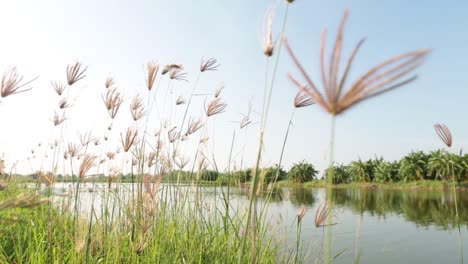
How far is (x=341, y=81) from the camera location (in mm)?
798

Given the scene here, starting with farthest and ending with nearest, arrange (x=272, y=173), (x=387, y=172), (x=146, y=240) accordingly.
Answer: (x=387, y=172), (x=272, y=173), (x=146, y=240)

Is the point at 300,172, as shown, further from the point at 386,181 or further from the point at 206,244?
the point at 206,244

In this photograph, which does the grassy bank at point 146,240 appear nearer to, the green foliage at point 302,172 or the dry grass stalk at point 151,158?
the dry grass stalk at point 151,158

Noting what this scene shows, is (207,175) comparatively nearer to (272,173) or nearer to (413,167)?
(272,173)

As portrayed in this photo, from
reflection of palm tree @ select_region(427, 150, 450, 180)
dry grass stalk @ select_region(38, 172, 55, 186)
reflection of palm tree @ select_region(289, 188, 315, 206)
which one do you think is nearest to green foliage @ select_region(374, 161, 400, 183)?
reflection of palm tree @ select_region(427, 150, 450, 180)

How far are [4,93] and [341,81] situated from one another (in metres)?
0.92

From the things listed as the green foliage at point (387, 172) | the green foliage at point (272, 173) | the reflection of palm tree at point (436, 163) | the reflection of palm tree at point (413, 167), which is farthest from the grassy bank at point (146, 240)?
the green foliage at point (387, 172)

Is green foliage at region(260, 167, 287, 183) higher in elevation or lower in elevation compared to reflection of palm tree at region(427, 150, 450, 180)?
lower

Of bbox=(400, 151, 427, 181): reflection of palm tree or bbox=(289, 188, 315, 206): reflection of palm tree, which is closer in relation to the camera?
bbox=(289, 188, 315, 206): reflection of palm tree

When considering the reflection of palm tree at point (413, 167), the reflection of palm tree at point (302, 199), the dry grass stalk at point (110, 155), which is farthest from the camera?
the reflection of palm tree at point (413, 167)

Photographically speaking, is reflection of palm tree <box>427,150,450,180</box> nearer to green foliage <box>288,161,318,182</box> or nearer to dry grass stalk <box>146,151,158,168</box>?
green foliage <box>288,161,318,182</box>

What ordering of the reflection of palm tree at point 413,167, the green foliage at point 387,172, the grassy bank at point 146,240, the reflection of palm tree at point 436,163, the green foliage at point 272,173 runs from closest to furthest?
1. the green foliage at point 272,173
2. the grassy bank at point 146,240
3. the reflection of palm tree at point 436,163
4. the reflection of palm tree at point 413,167
5. the green foliage at point 387,172

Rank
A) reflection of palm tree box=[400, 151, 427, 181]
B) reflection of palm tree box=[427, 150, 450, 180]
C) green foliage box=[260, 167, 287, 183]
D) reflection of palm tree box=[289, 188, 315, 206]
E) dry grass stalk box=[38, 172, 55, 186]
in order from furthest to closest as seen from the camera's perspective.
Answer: reflection of palm tree box=[400, 151, 427, 181] → reflection of palm tree box=[427, 150, 450, 180] → reflection of palm tree box=[289, 188, 315, 206] → dry grass stalk box=[38, 172, 55, 186] → green foliage box=[260, 167, 287, 183]

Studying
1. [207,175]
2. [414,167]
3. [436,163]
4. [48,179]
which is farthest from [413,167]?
[48,179]
